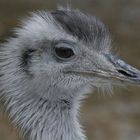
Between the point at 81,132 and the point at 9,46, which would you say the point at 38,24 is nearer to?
the point at 9,46

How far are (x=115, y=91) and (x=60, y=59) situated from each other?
4.43 metres

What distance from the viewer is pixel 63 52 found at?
14.6 ft

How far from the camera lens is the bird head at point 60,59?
4383 mm

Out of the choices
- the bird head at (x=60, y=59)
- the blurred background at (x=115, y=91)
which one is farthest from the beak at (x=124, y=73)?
the blurred background at (x=115, y=91)

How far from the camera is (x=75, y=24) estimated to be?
447 cm

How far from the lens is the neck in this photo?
4.31m

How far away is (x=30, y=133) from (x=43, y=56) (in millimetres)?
478

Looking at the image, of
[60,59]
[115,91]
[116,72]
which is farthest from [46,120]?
[115,91]

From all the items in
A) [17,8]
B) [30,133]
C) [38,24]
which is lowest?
[30,133]

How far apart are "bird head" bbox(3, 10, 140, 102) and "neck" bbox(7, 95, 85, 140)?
7cm

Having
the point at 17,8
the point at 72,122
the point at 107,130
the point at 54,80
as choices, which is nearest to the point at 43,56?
the point at 54,80

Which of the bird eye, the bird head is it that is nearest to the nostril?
the bird head

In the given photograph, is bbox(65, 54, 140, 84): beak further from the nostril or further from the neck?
the neck

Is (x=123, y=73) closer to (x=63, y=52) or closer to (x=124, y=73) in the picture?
(x=124, y=73)
